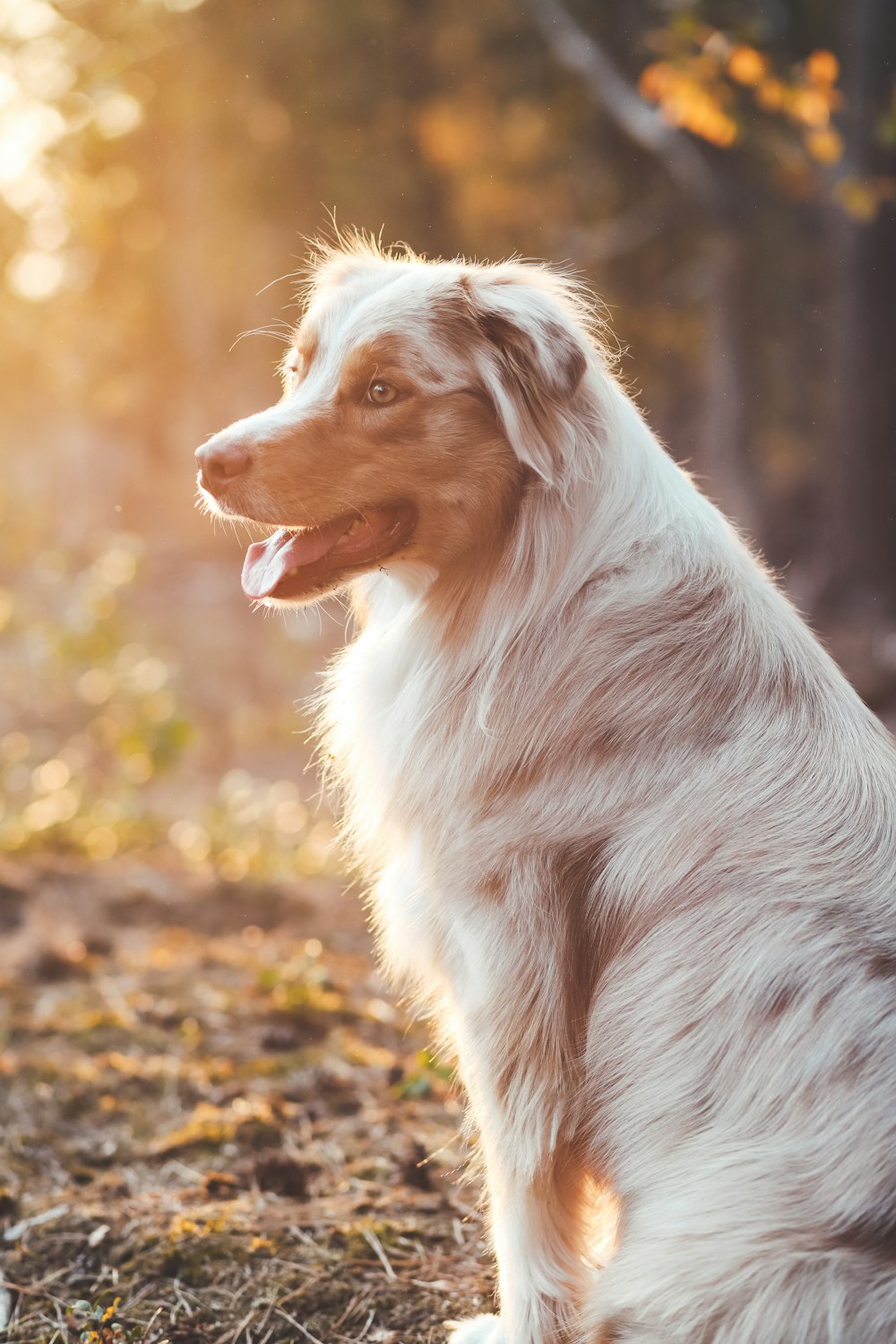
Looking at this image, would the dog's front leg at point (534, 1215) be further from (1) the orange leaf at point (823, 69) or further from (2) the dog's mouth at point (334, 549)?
(1) the orange leaf at point (823, 69)

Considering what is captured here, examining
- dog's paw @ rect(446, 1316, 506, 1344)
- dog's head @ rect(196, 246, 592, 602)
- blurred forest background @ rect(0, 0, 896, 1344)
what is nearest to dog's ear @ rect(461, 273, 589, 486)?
dog's head @ rect(196, 246, 592, 602)

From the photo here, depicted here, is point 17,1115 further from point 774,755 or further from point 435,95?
point 435,95

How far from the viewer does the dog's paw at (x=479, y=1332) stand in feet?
8.13

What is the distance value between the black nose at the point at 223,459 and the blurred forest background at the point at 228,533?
0.86 meters

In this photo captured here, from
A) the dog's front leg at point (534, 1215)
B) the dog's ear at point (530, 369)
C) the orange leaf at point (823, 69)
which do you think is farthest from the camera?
the orange leaf at point (823, 69)

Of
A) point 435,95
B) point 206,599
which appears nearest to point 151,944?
point 206,599

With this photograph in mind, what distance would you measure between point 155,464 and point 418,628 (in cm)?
1257

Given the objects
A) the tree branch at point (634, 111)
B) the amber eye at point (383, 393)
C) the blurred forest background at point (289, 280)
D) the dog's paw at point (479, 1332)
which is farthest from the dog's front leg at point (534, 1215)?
the tree branch at point (634, 111)

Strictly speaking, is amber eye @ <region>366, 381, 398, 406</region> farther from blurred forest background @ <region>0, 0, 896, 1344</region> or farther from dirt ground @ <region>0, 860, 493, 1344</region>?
dirt ground @ <region>0, 860, 493, 1344</region>

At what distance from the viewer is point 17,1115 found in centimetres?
369

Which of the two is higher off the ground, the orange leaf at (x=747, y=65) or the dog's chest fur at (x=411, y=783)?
the orange leaf at (x=747, y=65)

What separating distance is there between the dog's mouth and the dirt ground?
1550 mm

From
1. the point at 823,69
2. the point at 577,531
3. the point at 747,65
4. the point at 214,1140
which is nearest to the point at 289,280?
the point at 747,65

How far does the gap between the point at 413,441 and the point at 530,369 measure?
29cm
